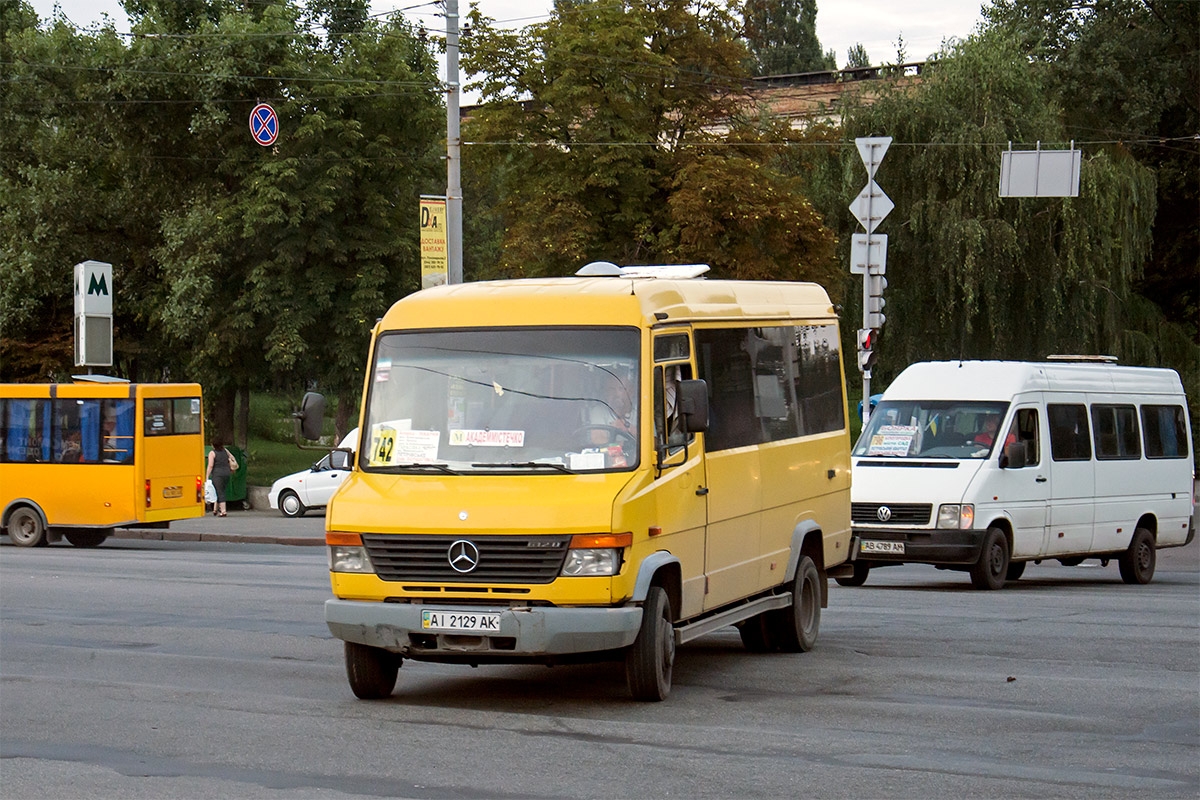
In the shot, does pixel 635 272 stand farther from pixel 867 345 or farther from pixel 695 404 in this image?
pixel 867 345

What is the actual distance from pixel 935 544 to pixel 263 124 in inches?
815

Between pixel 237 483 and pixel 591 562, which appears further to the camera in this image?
pixel 237 483

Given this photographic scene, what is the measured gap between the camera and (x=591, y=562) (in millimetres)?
8852

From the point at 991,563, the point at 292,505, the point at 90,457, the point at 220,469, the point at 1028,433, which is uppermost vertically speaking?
the point at 1028,433

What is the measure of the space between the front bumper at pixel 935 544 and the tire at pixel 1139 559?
3794 millimetres

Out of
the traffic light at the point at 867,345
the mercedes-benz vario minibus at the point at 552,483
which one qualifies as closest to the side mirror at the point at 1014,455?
the mercedes-benz vario minibus at the point at 552,483

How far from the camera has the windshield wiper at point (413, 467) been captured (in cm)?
937

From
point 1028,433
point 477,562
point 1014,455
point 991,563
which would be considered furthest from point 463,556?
point 1028,433

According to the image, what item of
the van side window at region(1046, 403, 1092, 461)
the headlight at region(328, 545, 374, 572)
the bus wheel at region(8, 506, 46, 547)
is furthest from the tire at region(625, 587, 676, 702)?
the bus wheel at region(8, 506, 46, 547)

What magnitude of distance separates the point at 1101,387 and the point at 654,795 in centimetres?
1406

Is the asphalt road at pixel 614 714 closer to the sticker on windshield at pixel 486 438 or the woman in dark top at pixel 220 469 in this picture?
the sticker on windshield at pixel 486 438

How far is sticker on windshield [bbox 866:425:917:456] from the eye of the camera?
1798 cm

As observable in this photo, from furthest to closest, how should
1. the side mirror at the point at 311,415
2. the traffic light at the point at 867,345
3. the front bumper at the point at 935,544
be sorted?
the traffic light at the point at 867,345 < the front bumper at the point at 935,544 < the side mirror at the point at 311,415

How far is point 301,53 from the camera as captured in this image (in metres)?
36.3
